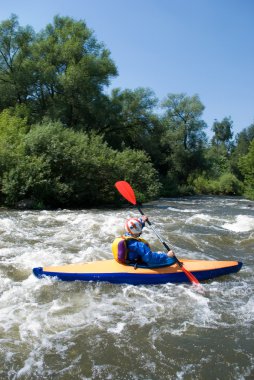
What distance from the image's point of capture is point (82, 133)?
16812 mm

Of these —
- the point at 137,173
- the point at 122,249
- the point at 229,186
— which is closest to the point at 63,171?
the point at 137,173

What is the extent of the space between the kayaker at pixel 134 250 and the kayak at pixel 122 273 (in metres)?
0.10

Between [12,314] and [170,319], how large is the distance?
1.74m

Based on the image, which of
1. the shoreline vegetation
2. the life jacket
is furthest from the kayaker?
the shoreline vegetation

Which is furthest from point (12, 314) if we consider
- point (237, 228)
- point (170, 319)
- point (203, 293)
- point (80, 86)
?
point (80, 86)

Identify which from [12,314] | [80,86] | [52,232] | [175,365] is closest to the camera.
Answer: [175,365]

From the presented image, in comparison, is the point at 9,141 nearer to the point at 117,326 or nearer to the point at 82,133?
the point at 82,133

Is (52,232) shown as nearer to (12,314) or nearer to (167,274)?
(167,274)

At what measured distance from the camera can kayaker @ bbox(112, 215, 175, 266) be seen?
5.38 m

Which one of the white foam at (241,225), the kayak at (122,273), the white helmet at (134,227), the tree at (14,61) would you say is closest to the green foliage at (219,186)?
the tree at (14,61)

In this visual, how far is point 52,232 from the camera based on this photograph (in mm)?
8875

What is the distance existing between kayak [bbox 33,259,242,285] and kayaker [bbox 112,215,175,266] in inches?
3.9

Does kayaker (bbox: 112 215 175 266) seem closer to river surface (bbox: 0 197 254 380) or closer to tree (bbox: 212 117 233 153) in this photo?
river surface (bbox: 0 197 254 380)

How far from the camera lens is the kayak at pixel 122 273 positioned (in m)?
5.23
